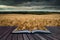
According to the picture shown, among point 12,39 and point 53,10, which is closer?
point 12,39

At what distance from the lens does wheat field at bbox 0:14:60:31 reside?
3777 mm

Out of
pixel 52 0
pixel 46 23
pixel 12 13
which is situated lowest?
pixel 46 23

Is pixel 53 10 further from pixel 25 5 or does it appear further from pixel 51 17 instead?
pixel 25 5

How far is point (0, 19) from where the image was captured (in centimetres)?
390

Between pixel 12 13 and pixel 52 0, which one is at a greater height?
pixel 52 0

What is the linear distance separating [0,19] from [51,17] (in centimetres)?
144

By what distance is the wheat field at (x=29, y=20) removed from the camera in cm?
378

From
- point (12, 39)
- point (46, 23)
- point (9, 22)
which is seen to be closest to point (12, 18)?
point (9, 22)

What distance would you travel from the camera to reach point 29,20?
3.80 m

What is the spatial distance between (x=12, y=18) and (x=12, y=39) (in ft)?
6.00

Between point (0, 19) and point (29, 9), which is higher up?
point (29, 9)

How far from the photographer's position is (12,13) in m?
3.91

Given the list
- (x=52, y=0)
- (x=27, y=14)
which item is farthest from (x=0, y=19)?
(x=52, y=0)

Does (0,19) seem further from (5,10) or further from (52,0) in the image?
(52,0)
